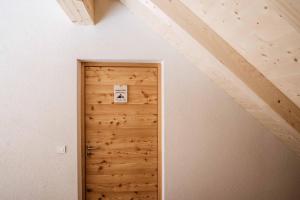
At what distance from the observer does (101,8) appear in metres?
1.84

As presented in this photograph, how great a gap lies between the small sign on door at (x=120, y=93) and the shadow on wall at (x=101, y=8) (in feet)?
2.33

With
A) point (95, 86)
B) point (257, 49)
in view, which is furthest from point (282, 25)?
point (95, 86)

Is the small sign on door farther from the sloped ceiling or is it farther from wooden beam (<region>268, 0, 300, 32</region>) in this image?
wooden beam (<region>268, 0, 300, 32</region>)

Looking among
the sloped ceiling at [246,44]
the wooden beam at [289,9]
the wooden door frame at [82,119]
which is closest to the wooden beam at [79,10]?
the sloped ceiling at [246,44]

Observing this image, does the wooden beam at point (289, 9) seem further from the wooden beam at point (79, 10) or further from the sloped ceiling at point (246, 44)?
the wooden beam at point (79, 10)

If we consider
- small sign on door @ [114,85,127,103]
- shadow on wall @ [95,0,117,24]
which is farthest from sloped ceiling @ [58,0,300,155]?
small sign on door @ [114,85,127,103]

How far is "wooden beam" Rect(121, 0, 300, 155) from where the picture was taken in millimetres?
1311

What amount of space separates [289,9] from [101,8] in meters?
1.64

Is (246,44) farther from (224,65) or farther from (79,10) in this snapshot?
(79,10)

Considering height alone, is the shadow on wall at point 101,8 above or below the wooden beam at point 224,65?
above

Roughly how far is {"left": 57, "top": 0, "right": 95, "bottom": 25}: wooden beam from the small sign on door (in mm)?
707

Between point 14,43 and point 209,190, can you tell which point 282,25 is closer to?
point 209,190

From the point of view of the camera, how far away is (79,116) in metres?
1.90

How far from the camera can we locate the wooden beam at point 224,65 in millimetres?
1311
